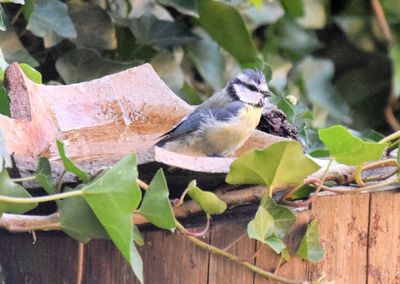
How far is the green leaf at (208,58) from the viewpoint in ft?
7.30

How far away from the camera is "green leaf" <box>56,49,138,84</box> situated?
1.93m

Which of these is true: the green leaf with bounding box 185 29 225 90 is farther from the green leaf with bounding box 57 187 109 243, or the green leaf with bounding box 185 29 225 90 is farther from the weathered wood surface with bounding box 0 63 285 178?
the green leaf with bounding box 57 187 109 243

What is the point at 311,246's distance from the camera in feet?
3.78

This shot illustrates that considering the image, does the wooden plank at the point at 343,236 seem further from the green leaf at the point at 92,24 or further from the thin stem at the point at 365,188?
the green leaf at the point at 92,24

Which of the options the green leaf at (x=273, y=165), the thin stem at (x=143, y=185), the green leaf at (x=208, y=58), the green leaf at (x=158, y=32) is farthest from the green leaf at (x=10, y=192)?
the green leaf at (x=208, y=58)

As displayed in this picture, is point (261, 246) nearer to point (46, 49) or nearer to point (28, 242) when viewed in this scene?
point (28, 242)

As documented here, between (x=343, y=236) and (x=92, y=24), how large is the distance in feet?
3.26

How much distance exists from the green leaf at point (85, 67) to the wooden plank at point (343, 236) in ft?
2.77

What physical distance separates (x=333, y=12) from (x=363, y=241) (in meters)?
1.65

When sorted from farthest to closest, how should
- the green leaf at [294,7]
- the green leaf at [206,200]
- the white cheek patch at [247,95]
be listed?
the green leaf at [294,7], the white cheek patch at [247,95], the green leaf at [206,200]

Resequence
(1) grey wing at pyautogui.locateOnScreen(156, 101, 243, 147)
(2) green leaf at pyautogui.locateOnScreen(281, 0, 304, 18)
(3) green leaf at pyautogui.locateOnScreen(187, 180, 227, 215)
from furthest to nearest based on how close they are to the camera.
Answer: (2) green leaf at pyautogui.locateOnScreen(281, 0, 304, 18), (1) grey wing at pyautogui.locateOnScreen(156, 101, 243, 147), (3) green leaf at pyautogui.locateOnScreen(187, 180, 227, 215)

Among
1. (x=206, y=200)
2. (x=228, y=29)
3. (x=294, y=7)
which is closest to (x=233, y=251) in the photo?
(x=206, y=200)

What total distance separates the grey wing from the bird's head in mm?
24

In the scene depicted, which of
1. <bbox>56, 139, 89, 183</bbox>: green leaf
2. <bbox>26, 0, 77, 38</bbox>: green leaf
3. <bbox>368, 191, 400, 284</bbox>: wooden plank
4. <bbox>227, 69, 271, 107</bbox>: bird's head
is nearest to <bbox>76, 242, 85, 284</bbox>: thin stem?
<bbox>56, 139, 89, 183</bbox>: green leaf
